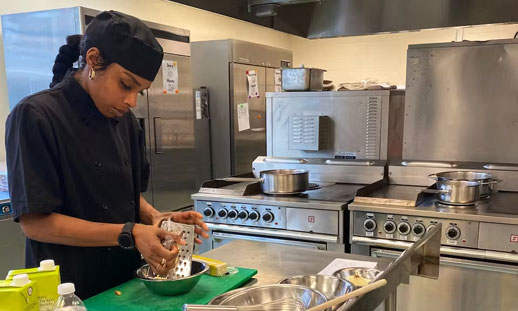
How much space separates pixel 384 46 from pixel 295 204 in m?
3.92

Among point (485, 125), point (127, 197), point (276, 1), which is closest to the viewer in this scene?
point (127, 197)

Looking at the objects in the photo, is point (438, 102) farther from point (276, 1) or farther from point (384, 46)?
point (384, 46)

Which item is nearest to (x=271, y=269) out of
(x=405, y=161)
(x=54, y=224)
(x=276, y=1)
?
(x=54, y=224)

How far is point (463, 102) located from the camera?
2.64m

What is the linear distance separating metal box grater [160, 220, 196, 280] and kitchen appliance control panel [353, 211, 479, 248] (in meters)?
1.18

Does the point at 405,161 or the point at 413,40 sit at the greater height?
the point at 413,40

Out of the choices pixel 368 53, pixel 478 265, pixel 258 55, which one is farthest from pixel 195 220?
pixel 368 53

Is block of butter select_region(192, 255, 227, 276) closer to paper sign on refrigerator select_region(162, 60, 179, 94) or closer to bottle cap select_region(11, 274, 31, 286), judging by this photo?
bottle cap select_region(11, 274, 31, 286)

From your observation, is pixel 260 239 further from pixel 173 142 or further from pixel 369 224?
pixel 173 142

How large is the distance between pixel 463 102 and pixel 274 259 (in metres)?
1.77

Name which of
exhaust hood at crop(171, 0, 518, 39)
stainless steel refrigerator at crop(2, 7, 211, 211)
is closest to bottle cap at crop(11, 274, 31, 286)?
exhaust hood at crop(171, 0, 518, 39)

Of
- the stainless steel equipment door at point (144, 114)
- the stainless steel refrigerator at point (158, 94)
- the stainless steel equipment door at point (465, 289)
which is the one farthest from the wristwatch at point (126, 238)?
the stainless steel equipment door at point (144, 114)

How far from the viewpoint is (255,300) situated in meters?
1.11

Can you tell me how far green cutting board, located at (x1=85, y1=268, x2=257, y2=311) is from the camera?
1113 millimetres
